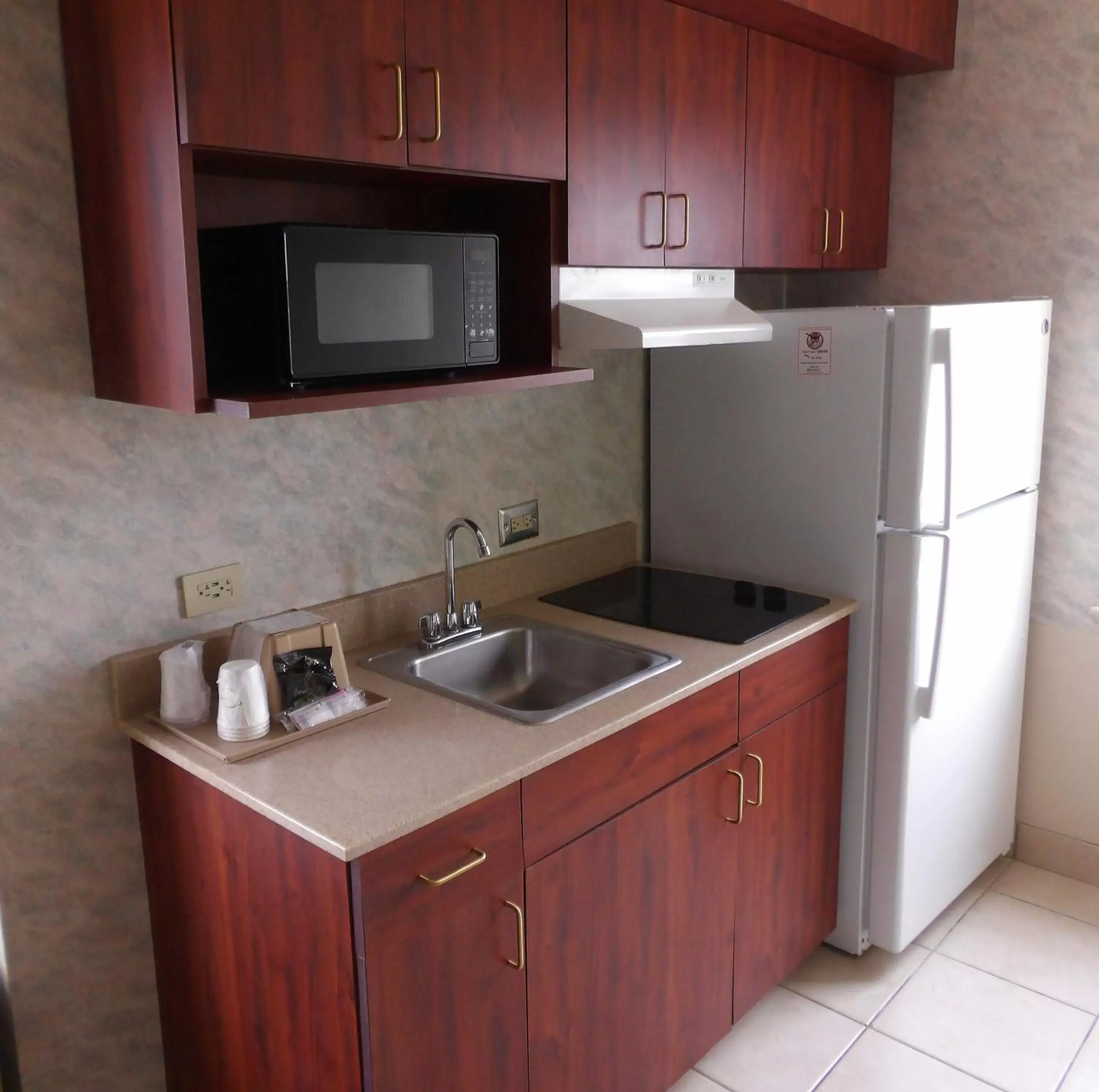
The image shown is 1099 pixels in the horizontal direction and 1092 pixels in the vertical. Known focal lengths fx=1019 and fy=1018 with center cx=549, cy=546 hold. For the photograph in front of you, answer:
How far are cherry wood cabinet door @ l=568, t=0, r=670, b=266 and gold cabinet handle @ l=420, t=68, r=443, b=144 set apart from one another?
1.00 feet

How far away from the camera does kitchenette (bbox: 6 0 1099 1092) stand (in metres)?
1.50

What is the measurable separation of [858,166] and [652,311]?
3.20 feet

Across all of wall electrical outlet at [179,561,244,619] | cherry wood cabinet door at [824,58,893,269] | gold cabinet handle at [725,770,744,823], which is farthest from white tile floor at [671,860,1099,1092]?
cherry wood cabinet door at [824,58,893,269]

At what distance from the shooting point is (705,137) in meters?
2.12

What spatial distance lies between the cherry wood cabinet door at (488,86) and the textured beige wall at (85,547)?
0.55m

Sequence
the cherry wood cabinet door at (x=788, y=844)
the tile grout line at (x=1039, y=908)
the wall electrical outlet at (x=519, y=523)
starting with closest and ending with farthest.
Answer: the cherry wood cabinet door at (x=788, y=844) < the wall electrical outlet at (x=519, y=523) < the tile grout line at (x=1039, y=908)

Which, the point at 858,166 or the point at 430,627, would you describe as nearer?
the point at 430,627

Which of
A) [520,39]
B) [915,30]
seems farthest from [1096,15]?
[520,39]

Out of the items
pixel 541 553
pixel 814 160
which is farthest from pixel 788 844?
pixel 814 160

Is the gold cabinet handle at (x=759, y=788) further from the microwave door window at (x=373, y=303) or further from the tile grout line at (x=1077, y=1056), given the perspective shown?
the microwave door window at (x=373, y=303)

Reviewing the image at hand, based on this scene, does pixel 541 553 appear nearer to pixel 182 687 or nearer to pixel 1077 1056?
pixel 182 687

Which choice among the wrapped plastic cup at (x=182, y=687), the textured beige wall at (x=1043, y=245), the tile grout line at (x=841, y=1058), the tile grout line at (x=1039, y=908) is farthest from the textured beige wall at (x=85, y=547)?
the tile grout line at (x=1039, y=908)

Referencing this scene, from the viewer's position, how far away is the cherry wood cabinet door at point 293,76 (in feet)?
4.43

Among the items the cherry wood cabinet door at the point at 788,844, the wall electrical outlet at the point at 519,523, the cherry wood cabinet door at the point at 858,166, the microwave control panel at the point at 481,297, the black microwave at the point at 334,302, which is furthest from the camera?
the cherry wood cabinet door at the point at 858,166
